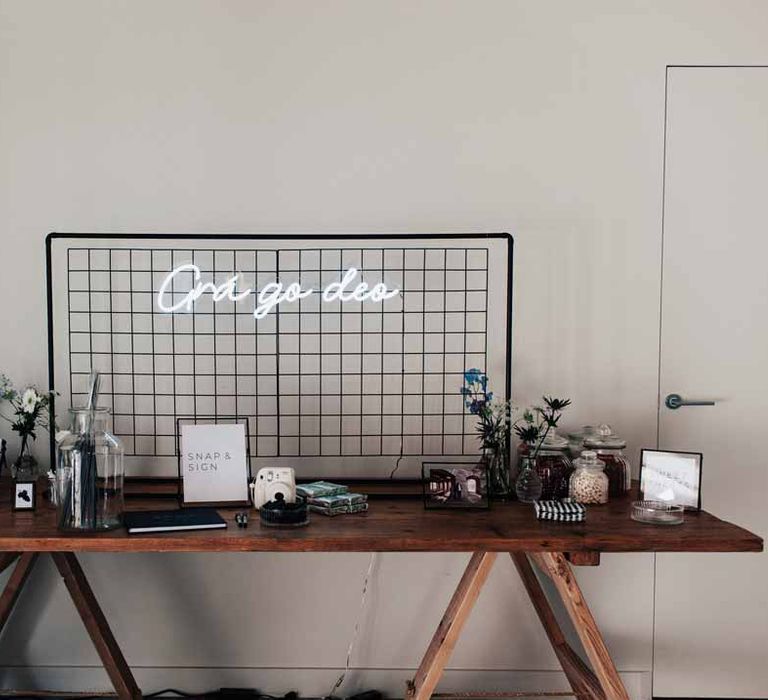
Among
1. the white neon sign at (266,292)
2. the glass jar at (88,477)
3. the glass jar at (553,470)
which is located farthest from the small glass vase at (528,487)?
the glass jar at (88,477)

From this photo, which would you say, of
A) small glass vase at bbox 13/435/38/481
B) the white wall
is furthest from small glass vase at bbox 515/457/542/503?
small glass vase at bbox 13/435/38/481

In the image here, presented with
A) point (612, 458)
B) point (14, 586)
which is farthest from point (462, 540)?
point (14, 586)

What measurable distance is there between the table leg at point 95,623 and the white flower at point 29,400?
451 millimetres

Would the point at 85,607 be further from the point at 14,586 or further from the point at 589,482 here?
the point at 589,482

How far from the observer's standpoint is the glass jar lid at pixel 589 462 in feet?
6.86

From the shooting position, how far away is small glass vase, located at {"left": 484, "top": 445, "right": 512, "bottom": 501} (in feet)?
7.12

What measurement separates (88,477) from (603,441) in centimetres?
144

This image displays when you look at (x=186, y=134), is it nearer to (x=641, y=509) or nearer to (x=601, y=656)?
(x=641, y=509)

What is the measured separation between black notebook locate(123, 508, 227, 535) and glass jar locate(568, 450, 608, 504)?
3.20 ft

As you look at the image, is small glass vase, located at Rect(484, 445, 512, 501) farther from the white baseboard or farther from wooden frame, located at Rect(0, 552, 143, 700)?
wooden frame, located at Rect(0, 552, 143, 700)

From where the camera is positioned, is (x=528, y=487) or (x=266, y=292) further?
(x=266, y=292)

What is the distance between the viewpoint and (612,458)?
2191 millimetres

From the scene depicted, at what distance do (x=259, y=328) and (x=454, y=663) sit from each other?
132 centimetres

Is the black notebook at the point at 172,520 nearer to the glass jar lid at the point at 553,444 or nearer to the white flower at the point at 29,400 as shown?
the white flower at the point at 29,400
